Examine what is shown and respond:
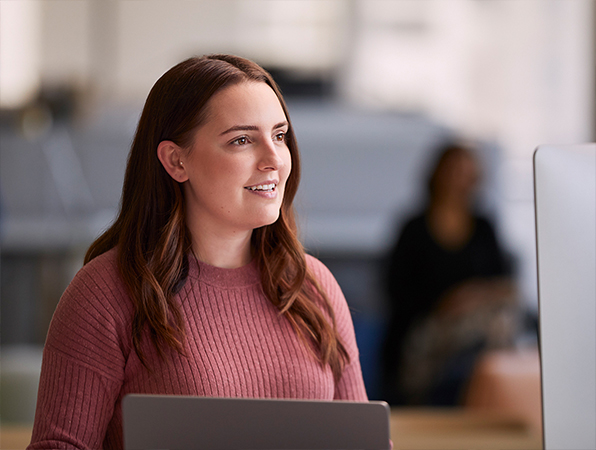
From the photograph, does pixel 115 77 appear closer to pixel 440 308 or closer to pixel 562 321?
pixel 440 308

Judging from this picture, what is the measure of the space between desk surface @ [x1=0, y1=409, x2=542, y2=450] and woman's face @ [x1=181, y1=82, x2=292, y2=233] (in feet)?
2.92

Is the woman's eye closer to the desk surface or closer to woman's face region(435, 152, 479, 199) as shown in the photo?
the desk surface

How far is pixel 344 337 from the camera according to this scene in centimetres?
119

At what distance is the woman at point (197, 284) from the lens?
994mm

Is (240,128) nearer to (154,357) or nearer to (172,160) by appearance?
(172,160)

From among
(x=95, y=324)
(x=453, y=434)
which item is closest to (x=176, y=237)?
(x=95, y=324)

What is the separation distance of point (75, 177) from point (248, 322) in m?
3.11

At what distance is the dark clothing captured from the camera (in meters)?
3.15

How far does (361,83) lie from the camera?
402cm

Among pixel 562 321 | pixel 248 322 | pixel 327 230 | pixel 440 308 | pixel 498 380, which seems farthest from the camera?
pixel 327 230

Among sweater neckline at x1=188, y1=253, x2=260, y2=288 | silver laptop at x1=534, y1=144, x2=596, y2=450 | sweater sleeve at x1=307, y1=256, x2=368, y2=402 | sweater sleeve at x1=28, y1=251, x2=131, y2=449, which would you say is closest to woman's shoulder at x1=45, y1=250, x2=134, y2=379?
sweater sleeve at x1=28, y1=251, x2=131, y2=449

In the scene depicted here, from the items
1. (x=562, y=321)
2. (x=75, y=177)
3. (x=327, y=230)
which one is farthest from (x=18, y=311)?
(x=562, y=321)

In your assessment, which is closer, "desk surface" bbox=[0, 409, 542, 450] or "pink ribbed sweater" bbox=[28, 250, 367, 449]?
"pink ribbed sweater" bbox=[28, 250, 367, 449]

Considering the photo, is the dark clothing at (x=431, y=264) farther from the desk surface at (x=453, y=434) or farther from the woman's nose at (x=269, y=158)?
the woman's nose at (x=269, y=158)
